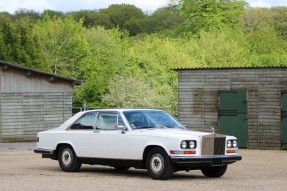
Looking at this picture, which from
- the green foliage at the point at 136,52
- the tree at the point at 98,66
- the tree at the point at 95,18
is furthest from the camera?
the tree at the point at 95,18

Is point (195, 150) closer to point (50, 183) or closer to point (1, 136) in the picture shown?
point (50, 183)

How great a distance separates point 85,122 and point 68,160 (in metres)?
0.99

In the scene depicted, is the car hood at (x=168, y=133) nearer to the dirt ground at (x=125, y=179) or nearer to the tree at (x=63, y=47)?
the dirt ground at (x=125, y=179)

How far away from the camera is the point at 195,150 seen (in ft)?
62.1

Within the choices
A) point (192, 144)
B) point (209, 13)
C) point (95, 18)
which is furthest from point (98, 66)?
point (192, 144)

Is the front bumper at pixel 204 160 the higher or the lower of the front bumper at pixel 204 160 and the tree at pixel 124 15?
the lower

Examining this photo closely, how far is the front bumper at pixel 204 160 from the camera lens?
18734 millimetres

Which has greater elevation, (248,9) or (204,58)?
(248,9)

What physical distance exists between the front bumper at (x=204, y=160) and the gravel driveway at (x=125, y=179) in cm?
38

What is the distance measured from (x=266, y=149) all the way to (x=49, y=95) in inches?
505

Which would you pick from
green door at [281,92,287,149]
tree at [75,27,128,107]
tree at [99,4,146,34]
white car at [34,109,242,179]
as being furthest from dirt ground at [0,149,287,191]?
tree at [99,4,146,34]

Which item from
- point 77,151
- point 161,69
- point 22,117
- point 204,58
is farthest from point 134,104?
point 77,151

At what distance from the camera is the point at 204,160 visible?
1895 cm

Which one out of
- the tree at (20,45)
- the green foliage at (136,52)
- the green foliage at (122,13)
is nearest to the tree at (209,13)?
the green foliage at (136,52)
